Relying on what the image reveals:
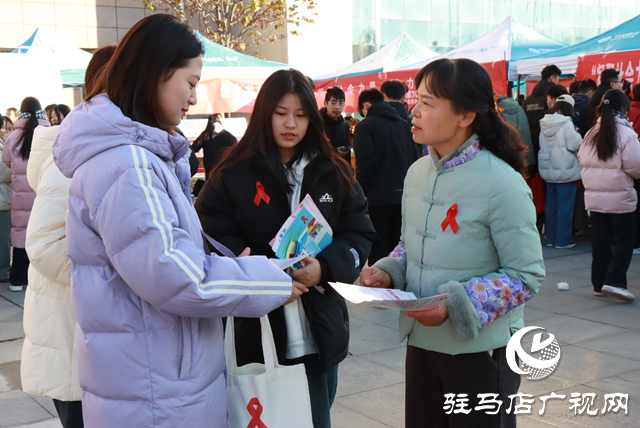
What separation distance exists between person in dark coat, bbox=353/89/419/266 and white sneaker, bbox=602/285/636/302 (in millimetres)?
2105

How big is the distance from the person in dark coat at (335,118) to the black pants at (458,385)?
6.50 metres

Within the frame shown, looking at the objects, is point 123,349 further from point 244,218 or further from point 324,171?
point 324,171

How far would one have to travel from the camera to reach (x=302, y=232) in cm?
278

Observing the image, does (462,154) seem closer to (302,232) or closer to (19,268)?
(302,232)

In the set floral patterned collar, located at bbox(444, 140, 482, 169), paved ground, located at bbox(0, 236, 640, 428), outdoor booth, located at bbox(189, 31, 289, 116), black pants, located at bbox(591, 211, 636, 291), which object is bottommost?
paved ground, located at bbox(0, 236, 640, 428)

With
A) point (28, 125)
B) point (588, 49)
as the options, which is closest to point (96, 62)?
point (28, 125)

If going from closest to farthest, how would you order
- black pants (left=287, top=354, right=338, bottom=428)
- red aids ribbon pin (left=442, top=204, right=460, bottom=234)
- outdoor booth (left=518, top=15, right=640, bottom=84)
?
1. red aids ribbon pin (left=442, top=204, right=460, bottom=234)
2. black pants (left=287, top=354, right=338, bottom=428)
3. outdoor booth (left=518, top=15, right=640, bottom=84)

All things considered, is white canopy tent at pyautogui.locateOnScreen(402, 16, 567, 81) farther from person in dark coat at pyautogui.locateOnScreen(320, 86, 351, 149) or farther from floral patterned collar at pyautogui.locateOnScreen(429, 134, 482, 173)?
floral patterned collar at pyautogui.locateOnScreen(429, 134, 482, 173)

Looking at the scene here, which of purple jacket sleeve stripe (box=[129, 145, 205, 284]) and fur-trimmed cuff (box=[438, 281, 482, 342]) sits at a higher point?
purple jacket sleeve stripe (box=[129, 145, 205, 284])

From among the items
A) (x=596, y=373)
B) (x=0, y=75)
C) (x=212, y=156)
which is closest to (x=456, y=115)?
(x=596, y=373)

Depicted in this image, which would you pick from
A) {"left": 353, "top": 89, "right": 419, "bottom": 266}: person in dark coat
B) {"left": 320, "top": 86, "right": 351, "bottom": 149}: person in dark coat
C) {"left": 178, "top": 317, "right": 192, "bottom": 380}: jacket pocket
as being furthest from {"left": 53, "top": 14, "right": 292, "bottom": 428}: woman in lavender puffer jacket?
{"left": 320, "top": 86, "right": 351, "bottom": 149}: person in dark coat

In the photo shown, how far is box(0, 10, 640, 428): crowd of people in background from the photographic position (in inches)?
74.2

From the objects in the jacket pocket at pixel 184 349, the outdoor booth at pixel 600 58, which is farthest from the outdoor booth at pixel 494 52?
the jacket pocket at pixel 184 349

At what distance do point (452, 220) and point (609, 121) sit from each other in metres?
5.09
